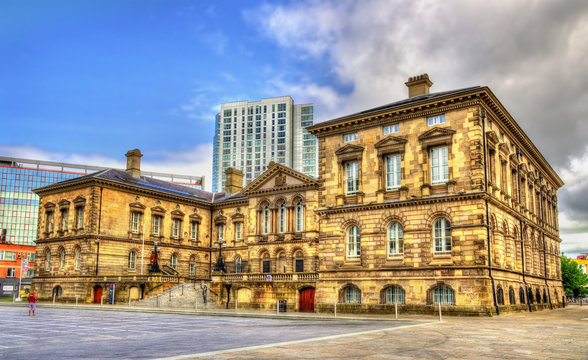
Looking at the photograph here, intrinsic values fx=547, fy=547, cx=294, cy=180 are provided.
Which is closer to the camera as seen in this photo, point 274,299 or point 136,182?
point 274,299

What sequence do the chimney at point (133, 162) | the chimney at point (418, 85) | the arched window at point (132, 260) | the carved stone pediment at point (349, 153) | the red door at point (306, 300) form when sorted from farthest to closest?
the chimney at point (133, 162), the arched window at point (132, 260), the chimney at point (418, 85), the red door at point (306, 300), the carved stone pediment at point (349, 153)

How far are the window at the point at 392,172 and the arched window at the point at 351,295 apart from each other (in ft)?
23.7

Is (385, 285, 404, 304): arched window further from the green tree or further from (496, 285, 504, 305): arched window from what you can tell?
the green tree

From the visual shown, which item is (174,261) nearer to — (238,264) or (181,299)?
(238,264)

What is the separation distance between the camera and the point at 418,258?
34.6 meters

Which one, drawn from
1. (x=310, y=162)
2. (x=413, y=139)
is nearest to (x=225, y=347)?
(x=413, y=139)

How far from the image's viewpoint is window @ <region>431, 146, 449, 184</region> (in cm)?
3481

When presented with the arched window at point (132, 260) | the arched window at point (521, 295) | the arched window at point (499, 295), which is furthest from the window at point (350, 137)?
the arched window at point (132, 260)

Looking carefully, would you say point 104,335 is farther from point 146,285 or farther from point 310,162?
point 310,162

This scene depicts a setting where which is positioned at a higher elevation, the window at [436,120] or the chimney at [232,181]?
the chimney at [232,181]

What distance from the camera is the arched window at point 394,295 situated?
3497cm

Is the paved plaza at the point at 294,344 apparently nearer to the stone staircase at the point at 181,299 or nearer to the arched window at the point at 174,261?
the stone staircase at the point at 181,299

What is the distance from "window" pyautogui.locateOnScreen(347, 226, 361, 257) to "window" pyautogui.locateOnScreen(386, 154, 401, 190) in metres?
3.79

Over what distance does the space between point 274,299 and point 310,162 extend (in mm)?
124236
